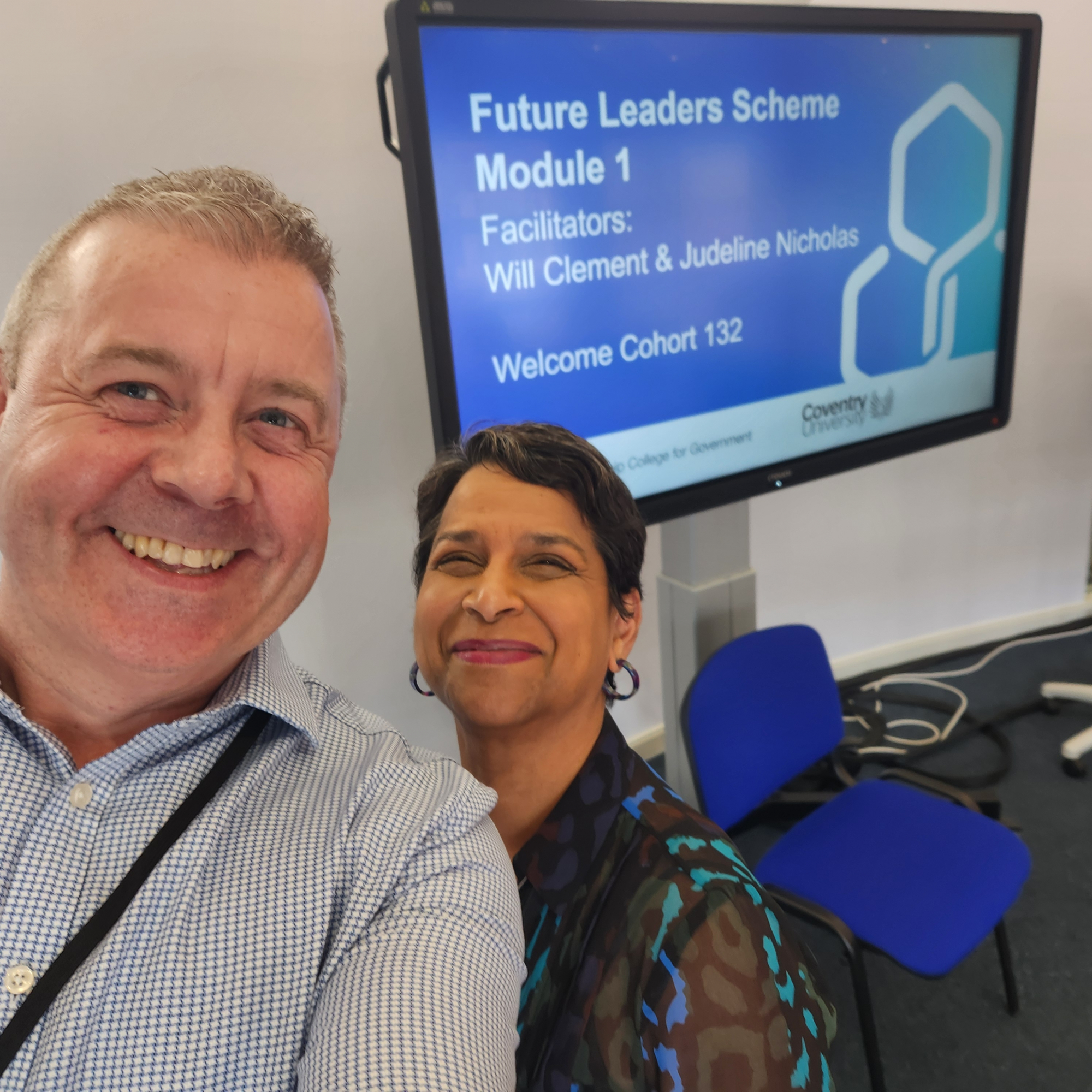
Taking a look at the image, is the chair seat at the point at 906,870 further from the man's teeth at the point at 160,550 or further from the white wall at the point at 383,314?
the man's teeth at the point at 160,550

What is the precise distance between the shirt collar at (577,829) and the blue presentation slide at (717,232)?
0.71 metres

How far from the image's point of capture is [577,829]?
1152 millimetres

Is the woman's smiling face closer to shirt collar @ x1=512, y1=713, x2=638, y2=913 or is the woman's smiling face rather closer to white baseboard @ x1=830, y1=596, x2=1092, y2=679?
shirt collar @ x1=512, y1=713, x2=638, y2=913

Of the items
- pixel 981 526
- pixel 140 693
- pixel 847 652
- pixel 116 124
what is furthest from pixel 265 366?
pixel 981 526

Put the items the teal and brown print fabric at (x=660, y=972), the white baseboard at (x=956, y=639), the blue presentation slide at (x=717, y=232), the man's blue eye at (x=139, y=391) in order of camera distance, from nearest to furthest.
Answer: the man's blue eye at (x=139, y=391)
the teal and brown print fabric at (x=660, y=972)
the blue presentation slide at (x=717, y=232)
the white baseboard at (x=956, y=639)

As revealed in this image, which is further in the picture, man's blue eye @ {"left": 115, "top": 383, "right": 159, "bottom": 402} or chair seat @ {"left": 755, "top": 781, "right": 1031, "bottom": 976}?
chair seat @ {"left": 755, "top": 781, "right": 1031, "bottom": 976}

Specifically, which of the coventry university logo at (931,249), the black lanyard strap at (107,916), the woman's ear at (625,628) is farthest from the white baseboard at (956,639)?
the black lanyard strap at (107,916)

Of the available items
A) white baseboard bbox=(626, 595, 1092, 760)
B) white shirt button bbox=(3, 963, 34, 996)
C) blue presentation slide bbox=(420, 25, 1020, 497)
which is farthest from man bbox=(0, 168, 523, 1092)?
white baseboard bbox=(626, 595, 1092, 760)

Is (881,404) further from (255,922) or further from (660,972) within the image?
(255,922)

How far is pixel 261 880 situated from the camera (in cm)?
76

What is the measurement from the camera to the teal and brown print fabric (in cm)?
93

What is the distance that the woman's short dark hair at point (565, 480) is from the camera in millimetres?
1295

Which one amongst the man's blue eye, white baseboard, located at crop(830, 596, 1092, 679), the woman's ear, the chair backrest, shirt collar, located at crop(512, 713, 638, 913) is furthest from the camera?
white baseboard, located at crop(830, 596, 1092, 679)

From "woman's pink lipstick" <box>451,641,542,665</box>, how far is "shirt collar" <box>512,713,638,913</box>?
0.58 ft
